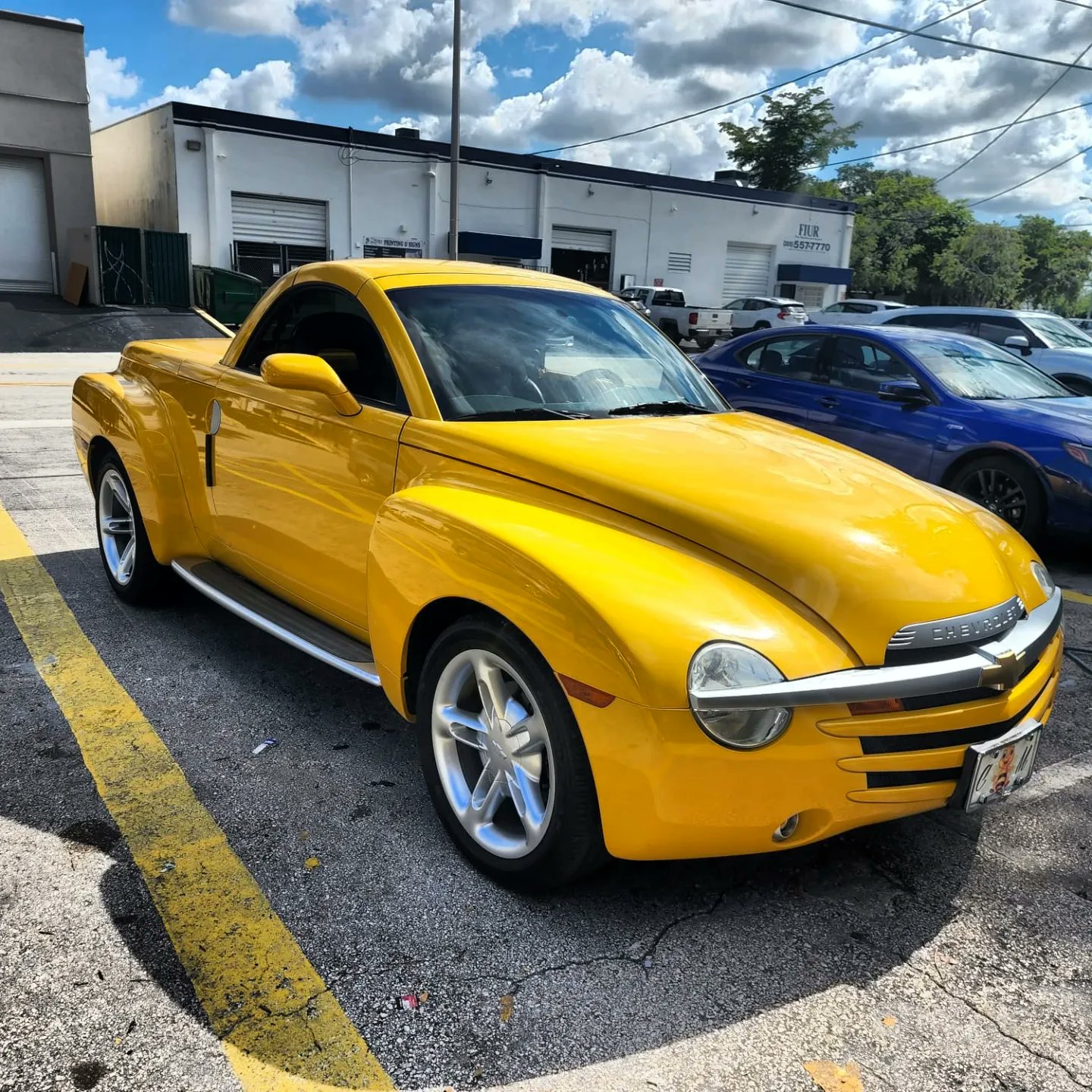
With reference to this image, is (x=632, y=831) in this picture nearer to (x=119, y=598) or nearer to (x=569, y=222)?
(x=119, y=598)

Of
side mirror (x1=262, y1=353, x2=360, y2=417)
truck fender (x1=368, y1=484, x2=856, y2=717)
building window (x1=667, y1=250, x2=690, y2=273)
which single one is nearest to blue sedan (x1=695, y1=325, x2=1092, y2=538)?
truck fender (x1=368, y1=484, x2=856, y2=717)

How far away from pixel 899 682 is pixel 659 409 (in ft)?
5.09

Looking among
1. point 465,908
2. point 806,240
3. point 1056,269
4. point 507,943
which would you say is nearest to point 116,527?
point 465,908

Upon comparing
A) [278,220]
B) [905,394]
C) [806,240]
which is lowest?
[905,394]

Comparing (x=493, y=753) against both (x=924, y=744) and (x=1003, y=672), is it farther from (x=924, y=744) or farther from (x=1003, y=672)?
(x=1003, y=672)

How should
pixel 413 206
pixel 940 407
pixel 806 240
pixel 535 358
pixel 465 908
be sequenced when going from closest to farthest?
pixel 465 908, pixel 535 358, pixel 940 407, pixel 413 206, pixel 806 240

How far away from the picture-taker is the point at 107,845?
2.72 meters

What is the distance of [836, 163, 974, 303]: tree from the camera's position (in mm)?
71500

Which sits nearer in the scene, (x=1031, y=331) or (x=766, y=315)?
(x=1031, y=331)

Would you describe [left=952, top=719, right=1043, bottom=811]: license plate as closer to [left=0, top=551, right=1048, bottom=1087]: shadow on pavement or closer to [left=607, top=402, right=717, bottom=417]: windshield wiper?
[left=0, top=551, right=1048, bottom=1087]: shadow on pavement

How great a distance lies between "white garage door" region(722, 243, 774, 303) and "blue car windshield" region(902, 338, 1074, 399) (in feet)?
110

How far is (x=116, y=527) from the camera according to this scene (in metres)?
4.76

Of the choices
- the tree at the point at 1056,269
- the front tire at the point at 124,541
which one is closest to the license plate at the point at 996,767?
the front tire at the point at 124,541

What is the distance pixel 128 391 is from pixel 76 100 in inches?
921
